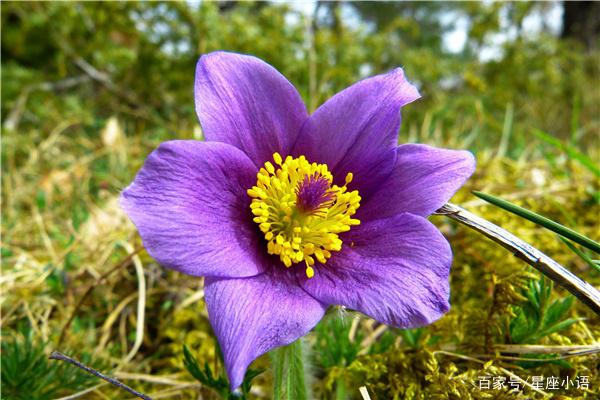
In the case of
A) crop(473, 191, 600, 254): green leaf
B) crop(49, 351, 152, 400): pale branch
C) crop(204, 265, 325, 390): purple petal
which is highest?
crop(473, 191, 600, 254): green leaf

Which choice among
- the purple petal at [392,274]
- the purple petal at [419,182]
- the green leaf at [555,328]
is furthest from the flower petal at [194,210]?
the green leaf at [555,328]

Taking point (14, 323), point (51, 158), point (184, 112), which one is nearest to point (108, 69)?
point (184, 112)

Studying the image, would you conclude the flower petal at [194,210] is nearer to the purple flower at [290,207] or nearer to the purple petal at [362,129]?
the purple flower at [290,207]

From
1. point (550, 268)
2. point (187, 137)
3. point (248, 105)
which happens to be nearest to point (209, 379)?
point (248, 105)

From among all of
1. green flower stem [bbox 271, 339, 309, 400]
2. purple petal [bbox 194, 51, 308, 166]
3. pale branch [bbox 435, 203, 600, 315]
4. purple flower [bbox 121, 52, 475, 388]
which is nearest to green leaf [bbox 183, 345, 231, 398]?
green flower stem [bbox 271, 339, 309, 400]

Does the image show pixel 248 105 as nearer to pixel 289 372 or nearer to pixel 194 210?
pixel 194 210

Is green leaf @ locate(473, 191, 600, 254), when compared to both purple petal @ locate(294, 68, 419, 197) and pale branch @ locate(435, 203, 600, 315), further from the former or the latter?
purple petal @ locate(294, 68, 419, 197)
